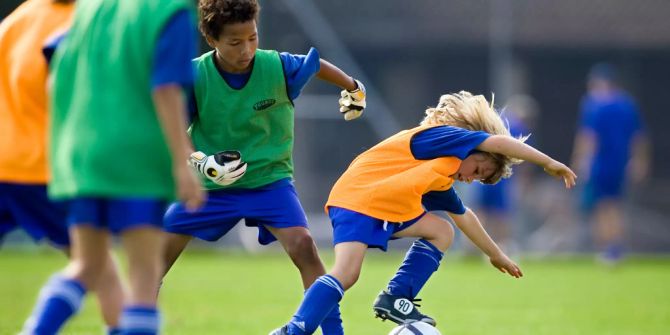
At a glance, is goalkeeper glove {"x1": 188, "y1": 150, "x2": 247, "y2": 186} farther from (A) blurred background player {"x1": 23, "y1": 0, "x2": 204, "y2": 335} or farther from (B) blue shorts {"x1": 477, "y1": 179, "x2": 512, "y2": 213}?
(B) blue shorts {"x1": 477, "y1": 179, "x2": 512, "y2": 213}

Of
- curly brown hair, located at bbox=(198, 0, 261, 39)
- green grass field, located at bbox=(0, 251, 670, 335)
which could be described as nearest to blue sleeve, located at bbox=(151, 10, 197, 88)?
curly brown hair, located at bbox=(198, 0, 261, 39)

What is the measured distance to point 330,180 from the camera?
15.5 m

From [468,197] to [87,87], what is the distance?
11291 millimetres

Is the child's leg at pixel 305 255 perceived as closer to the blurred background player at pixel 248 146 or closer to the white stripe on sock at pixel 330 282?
the blurred background player at pixel 248 146

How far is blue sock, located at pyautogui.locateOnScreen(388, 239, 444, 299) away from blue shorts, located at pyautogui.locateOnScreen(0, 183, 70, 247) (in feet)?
5.60

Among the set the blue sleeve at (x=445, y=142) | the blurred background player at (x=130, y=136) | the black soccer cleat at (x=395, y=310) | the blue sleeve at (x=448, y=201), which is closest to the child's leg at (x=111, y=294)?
the blurred background player at (x=130, y=136)

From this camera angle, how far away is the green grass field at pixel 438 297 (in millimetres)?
6992

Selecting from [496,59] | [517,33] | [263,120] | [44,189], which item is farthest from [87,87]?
[517,33]

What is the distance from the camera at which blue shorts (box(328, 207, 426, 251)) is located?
5.10 m

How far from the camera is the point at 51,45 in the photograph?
4.23 m

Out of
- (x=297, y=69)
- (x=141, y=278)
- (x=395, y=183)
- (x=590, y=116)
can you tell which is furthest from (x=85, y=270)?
(x=590, y=116)

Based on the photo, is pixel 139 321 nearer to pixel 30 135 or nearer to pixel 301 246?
pixel 30 135

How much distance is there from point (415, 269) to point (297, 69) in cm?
112

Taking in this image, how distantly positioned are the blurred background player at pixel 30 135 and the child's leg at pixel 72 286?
0.25 metres
